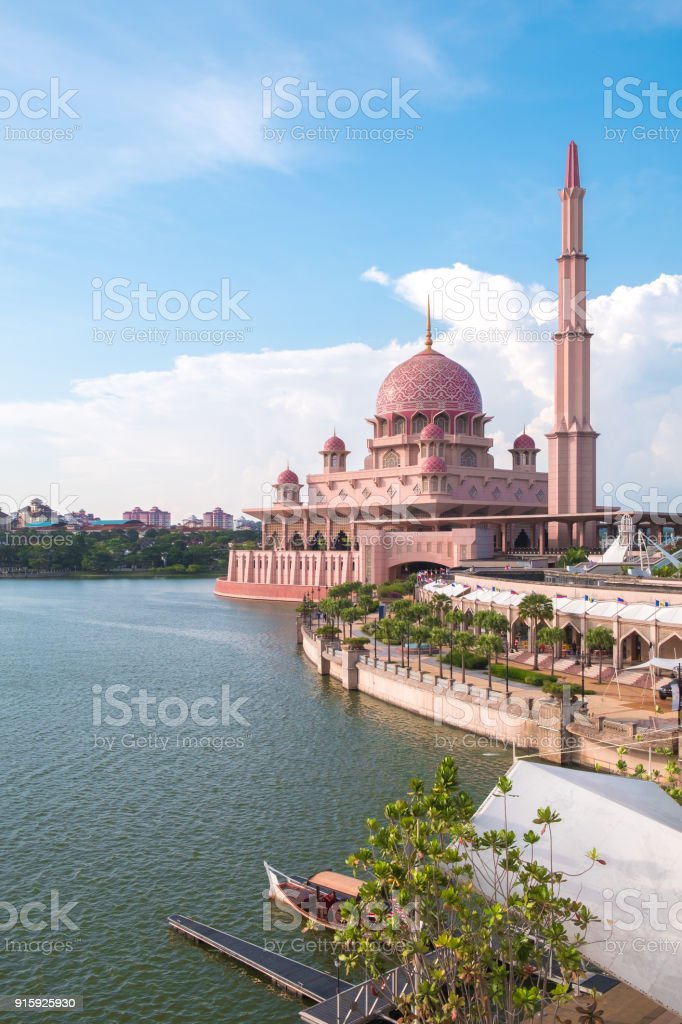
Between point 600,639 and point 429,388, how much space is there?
195ft

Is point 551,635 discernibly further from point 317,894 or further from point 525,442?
point 525,442

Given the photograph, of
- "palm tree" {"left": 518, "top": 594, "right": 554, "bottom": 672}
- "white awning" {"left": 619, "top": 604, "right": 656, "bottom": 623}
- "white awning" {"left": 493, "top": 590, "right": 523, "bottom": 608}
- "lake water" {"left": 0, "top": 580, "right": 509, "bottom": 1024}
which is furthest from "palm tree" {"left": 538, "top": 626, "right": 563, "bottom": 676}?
"lake water" {"left": 0, "top": 580, "right": 509, "bottom": 1024}

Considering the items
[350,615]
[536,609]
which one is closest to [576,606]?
[536,609]

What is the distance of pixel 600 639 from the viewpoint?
3731 centimetres

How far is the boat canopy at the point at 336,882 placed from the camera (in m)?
18.5

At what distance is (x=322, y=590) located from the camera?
3334 inches

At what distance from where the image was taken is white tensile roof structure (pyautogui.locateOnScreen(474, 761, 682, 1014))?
11.5 meters

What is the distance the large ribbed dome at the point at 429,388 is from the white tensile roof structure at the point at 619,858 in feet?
263

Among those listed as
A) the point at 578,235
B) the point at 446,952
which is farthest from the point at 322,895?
the point at 578,235

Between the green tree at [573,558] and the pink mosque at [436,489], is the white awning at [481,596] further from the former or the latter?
the pink mosque at [436,489]

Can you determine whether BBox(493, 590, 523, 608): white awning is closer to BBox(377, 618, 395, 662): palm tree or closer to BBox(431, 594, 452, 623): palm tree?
BBox(431, 594, 452, 623): palm tree

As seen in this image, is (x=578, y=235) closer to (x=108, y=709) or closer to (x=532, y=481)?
(x=532, y=481)

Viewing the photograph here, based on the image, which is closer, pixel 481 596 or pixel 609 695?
pixel 609 695

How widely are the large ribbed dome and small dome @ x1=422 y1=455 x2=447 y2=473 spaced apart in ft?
31.2
